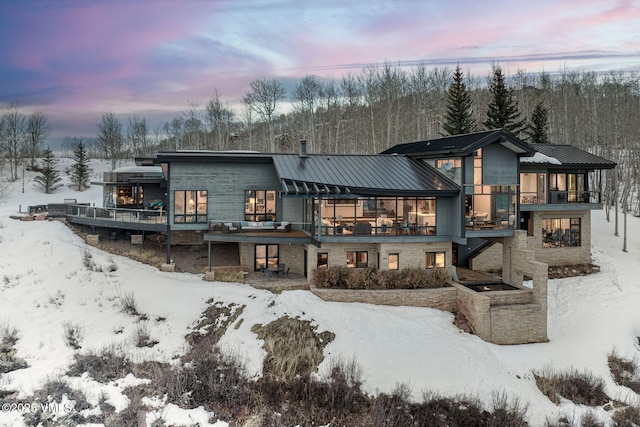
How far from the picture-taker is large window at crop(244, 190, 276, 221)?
1997cm

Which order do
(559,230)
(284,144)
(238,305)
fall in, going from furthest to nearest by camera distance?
(284,144) → (559,230) → (238,305)

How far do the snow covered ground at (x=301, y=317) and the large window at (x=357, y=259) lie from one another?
2.94m

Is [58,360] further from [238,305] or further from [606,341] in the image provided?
[606,341]

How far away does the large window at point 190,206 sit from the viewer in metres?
19.3

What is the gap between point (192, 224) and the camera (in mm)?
19344

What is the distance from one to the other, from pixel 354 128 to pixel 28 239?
2993cm

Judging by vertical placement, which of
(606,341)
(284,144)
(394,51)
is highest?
(394,51)

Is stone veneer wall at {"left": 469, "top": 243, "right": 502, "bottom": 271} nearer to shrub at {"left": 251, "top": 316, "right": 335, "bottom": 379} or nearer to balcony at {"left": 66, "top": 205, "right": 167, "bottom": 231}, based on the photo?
shrub at {"left": 251, "top": 316, "right": 335, "bottom": 379}

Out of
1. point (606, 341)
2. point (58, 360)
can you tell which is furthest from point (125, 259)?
point (606, 341)

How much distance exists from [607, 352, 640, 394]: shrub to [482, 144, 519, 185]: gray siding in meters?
8.81

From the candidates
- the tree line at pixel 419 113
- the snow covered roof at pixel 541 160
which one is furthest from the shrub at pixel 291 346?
the tree line at pixel 419 113

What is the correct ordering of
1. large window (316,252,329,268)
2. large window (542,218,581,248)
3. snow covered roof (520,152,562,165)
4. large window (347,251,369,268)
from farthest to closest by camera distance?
large window (542,218,581,248) < snow covered roof (520,152,562,165) < large window (347,251,369,268) < large window (316,252,329,268)

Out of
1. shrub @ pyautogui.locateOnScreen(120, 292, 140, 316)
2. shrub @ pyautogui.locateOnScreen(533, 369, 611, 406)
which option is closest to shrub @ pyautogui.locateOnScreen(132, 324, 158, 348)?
shrub @ pyautogui.locateOnScreen(120, 292, 140, 316)

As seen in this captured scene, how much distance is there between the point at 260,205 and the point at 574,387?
15975 millimetres
